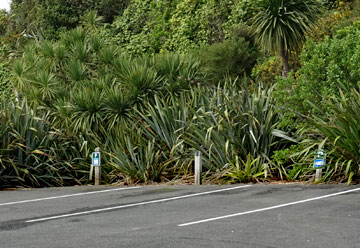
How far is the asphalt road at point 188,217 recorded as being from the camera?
8562 mm

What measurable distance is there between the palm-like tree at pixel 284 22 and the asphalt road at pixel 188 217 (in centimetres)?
1217

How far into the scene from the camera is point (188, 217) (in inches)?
406

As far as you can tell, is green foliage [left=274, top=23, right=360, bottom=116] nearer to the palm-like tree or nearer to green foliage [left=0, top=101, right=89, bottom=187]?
green foliage [left=0, top=101, right=89, bottom=187]

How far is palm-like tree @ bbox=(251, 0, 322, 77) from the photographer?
2491cm

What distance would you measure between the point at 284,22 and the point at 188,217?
1566 cm

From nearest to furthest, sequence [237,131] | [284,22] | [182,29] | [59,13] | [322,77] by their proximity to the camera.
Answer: [322,77]
[237,131]
[284,22]
[182,29]
[59,13]

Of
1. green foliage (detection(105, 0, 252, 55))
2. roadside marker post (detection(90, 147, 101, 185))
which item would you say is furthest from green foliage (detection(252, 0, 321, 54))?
green foliage (detection(105, 0, 252, 55))

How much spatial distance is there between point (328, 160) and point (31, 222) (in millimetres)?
6485

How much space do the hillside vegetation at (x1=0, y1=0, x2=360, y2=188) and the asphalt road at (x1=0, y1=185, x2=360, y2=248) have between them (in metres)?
1.67

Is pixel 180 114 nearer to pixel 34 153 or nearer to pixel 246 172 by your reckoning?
pixel 246 172

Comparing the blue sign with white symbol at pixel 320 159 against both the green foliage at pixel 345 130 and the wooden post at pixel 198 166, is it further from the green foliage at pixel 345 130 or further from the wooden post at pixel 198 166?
the wooden post at pixel 198 166

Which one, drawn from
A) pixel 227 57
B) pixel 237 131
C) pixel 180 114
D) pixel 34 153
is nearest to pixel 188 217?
pixel 237 131

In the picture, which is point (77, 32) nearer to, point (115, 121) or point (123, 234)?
point (115, 121)

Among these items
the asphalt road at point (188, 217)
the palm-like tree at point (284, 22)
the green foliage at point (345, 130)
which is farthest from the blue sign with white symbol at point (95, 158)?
the palm-like tree at point (284, 22)
